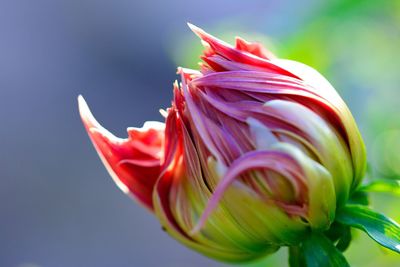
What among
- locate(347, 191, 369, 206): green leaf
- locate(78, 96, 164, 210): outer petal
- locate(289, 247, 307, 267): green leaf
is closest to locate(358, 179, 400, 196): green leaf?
locate(347, 191, 369, 206): green leaf

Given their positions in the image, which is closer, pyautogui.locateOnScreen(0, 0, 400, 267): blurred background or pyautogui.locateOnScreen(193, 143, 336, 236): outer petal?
pyautogui.locateOnScreen(193, 143, 336, 236): outer petal

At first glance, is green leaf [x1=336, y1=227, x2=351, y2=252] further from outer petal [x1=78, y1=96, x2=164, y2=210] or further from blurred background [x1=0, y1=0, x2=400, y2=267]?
outer petal [x1=78, y1=96, x2=164, y2=210]

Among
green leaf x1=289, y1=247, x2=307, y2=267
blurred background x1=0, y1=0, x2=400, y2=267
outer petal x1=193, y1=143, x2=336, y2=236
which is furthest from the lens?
blurred background x1=0, y1=0, x2=400, y2=267

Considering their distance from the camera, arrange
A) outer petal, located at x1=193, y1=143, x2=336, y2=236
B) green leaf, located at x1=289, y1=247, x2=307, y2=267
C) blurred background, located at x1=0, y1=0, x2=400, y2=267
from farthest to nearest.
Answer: blurred background, located at x1=0, y1=0, x2=400, y2=267 < green leaf, located at x1=289, y1=247, x2=307, y2=267 < outer petal, located at x1=193, y1=143, x2=336, y2=236

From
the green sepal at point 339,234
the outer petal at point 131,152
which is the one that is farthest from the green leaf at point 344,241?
the outer petal at point 131,152

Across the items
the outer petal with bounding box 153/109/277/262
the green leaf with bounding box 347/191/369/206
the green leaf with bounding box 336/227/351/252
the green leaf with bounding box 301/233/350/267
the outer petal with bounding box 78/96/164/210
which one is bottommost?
the green leaf with bounding box 336/227/351/252

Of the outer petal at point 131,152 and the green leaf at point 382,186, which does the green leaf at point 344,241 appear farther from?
the outer petal at point 131,152

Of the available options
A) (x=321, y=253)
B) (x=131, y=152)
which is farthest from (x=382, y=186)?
(x=131, y=152)
